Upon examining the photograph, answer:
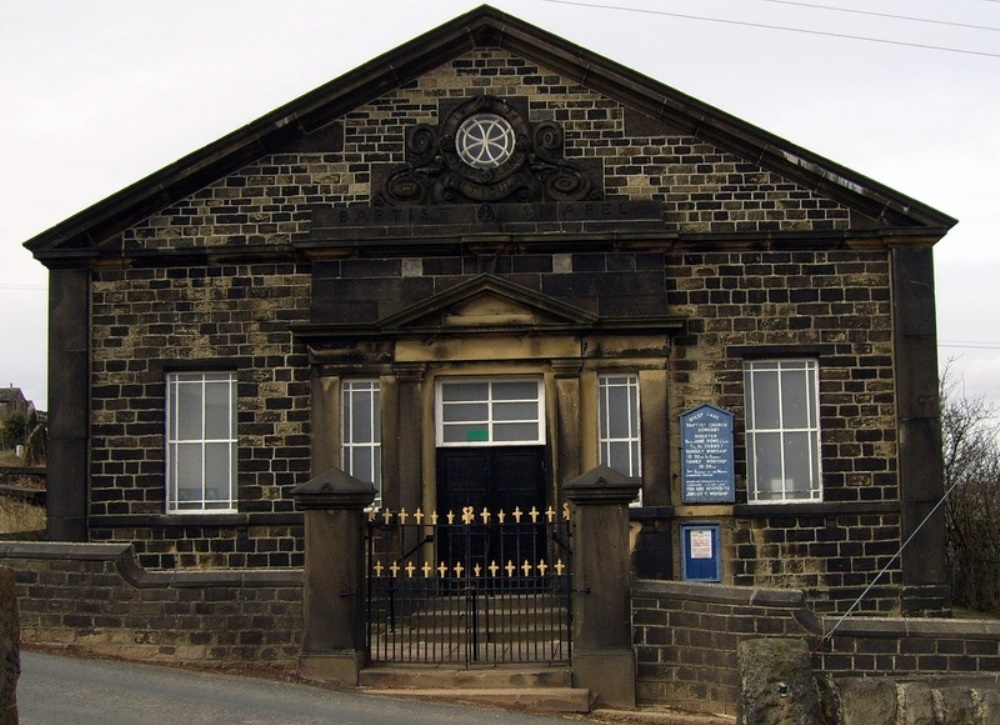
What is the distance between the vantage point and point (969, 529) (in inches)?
856

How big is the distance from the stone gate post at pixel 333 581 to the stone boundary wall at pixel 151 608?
0.47 m

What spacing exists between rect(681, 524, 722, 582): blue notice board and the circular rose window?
17.5 feet

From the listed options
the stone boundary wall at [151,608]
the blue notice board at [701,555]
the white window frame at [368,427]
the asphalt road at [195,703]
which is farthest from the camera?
the white window frame at [368,427]

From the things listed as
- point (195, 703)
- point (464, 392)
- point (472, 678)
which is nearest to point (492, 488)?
point (464, 392)

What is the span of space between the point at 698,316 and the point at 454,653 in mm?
5946

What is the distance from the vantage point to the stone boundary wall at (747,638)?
12773mm

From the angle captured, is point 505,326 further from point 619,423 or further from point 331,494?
point 331,494

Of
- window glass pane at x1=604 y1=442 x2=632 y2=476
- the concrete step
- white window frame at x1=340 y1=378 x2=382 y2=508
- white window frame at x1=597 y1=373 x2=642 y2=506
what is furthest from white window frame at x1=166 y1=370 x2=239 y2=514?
the concrete step

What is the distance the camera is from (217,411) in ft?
61.0

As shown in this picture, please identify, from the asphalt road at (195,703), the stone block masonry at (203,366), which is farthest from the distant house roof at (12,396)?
the asphalt road at (195,703)

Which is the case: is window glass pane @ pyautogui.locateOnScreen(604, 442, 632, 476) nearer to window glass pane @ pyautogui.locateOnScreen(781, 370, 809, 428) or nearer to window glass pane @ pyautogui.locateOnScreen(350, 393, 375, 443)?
window glass pane @ pyautogui.locateOnScreen(781, 370, 809, 428)

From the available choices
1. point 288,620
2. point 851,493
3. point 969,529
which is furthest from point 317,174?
point 969,529

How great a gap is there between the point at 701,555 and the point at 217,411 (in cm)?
644

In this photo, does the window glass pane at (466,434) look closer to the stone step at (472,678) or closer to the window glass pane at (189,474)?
the window glass pane at (189,474)
